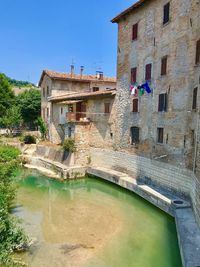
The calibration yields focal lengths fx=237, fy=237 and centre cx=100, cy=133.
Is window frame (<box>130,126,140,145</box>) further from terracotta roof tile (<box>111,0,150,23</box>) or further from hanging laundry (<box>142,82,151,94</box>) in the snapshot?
terracotta roof tile (<box>111,0,150,23</box>)

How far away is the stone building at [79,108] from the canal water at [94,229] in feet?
17.0

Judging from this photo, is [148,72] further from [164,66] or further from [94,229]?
[94,229]

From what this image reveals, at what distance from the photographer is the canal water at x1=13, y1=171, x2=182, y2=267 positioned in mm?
8898

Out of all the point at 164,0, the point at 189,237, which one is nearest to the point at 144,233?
the point at 189,237

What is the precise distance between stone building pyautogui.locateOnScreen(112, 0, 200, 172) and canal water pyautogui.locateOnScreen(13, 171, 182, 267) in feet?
12.2

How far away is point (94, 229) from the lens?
37.0ft

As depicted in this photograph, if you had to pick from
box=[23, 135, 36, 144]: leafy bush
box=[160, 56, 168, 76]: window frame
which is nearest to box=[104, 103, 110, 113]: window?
box=[160, 56, 168, 76]: window frame

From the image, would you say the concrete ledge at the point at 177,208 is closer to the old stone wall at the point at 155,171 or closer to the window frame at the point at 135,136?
the old stone wall at the point at 155,171

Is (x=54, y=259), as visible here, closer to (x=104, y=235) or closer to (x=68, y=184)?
(x=104, y=235)

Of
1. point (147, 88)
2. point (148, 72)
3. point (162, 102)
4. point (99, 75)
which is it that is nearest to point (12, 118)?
point (99, 75)

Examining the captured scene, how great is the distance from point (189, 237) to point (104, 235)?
3.68 meters

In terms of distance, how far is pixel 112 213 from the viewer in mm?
13320

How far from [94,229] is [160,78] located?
32.5ft

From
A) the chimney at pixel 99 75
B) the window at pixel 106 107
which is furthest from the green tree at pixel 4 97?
the window at pixel 106 107
